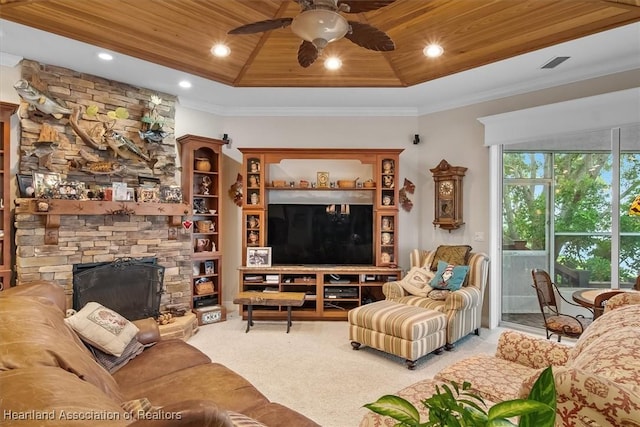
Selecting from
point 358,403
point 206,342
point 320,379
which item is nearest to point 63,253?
point 206,342

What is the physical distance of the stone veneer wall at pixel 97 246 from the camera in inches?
132

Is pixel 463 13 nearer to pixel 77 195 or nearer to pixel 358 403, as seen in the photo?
pixel 358 403

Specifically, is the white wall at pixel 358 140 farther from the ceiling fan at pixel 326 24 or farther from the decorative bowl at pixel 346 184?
the ceiling fan at pixel 326 24

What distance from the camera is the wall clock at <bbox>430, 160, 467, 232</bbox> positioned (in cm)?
457

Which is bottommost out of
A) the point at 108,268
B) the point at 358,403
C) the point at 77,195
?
the point at 358,403

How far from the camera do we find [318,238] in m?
4.88

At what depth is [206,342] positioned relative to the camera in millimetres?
3822

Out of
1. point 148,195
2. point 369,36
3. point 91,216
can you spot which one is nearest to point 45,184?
point 91,216

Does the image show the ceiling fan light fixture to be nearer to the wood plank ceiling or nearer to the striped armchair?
the wood plank ceiling

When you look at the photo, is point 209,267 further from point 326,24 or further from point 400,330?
point 326,24

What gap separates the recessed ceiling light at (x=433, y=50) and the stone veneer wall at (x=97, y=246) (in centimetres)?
343

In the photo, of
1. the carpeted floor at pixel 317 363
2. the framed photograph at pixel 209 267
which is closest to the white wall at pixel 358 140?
the framed photograph at pixel 209 267

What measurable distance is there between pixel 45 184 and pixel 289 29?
2.75 meters

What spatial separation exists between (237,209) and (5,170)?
257 centimetres
